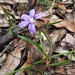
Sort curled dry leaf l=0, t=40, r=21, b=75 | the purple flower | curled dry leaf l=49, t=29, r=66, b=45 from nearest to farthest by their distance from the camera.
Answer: the purple flower
curled dry leaf l=0, t=40, r=21, b=75
curled dry leaf l=49, t=29, r=66, b=45

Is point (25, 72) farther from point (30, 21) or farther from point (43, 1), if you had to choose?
point (43, 1)

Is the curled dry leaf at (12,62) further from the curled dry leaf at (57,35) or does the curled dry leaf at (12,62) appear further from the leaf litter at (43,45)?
the curled dry leaf at (57,35)

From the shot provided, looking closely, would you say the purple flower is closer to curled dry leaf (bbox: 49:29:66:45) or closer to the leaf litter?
the leaf litter

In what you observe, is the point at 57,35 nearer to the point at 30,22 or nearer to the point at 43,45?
the point at 43,45

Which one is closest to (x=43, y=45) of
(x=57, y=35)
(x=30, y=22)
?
(x=57, y=35)

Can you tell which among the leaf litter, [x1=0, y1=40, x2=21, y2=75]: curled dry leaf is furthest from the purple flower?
[x1=0, y1=40, x2=21, y2=75]: curled dry leaf

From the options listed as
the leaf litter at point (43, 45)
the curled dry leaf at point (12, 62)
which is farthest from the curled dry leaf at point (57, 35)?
the curled dry leaf at point (12, 62)

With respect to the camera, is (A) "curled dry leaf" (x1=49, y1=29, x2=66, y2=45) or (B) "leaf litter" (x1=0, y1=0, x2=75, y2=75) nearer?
(B) "leaf litter" (x1=0, y1=0, x2=75, y2=75)

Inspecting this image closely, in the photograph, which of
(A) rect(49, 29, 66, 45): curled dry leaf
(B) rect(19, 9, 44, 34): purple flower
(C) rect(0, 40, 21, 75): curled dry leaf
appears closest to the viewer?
(B) rect(19, 9, 44, 34): purple flower
